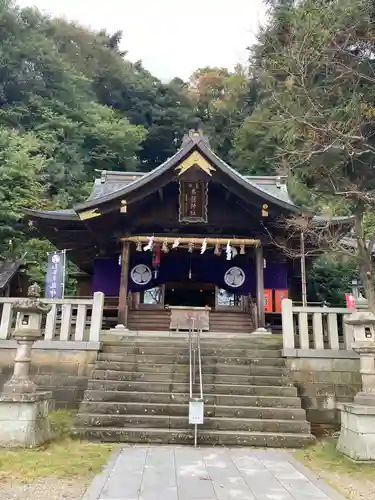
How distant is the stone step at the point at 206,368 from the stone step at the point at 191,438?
1478 mm

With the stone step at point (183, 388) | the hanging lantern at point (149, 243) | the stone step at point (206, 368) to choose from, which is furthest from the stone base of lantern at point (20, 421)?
the hanging lantern at point (149, 243)

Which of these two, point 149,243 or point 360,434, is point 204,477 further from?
point 149,243

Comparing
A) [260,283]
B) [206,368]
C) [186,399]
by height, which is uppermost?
[260,283]

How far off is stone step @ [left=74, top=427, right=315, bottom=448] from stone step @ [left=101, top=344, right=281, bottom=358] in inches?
80.7

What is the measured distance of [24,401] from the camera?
6.20 m

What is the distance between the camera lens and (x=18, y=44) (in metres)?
31.0

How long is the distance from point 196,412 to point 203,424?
681mm

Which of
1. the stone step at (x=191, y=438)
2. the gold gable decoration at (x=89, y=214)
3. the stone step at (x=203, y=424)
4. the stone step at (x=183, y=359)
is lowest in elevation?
the stone step at (x=191, y=438)

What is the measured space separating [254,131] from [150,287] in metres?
19.9

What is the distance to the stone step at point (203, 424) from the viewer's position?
6.88 m

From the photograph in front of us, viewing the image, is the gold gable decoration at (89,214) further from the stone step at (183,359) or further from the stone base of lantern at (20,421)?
the stone base of lantern at (20,421)

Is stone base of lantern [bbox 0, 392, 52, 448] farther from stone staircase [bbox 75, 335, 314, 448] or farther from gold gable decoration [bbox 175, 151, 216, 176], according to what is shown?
gold gable decoration [bbox 175, 151, 216, 176]

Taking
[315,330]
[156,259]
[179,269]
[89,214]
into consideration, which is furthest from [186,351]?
[179,269]

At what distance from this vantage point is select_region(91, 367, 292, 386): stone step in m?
7.85
